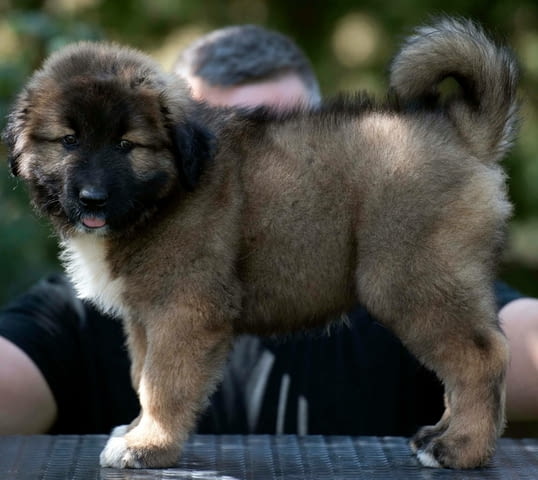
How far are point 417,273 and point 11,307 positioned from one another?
96.6 inches

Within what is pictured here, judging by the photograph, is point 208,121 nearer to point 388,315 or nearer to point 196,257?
point 196,257

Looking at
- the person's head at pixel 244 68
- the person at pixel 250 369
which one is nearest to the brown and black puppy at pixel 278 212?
the person at pixel 250 369

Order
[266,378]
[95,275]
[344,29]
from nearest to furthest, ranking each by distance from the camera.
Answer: [95,275] → [266,378] → [344,29]

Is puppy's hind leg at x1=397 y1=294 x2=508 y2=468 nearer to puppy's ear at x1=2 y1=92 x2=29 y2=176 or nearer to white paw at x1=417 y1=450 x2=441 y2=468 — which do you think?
white paw at x1=417 y1=450 x2=441 y2=468

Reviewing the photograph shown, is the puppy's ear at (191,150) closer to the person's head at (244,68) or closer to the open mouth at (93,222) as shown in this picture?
the open mouth at (93,222)

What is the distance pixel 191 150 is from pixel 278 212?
0.35m

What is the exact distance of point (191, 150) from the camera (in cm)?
321

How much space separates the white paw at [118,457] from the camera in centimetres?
320

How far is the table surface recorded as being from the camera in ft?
10.4

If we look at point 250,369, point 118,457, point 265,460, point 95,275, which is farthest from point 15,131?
point 250,369

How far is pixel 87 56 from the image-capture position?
10.8 ft

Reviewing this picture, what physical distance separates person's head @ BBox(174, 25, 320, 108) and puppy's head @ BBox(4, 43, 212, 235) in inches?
66.0

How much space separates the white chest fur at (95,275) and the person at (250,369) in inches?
55.7

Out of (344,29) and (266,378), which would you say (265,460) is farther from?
(344,29)
